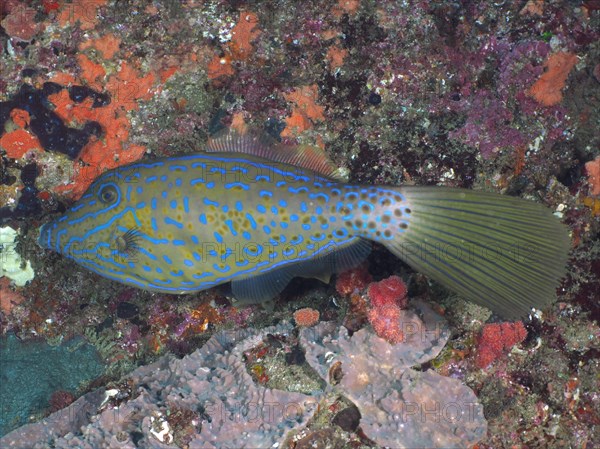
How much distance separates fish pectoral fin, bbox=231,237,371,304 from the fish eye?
3.96ft

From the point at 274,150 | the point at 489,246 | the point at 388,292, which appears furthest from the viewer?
the point at 274,150

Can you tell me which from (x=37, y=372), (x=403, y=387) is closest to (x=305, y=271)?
(x=403, y=387)

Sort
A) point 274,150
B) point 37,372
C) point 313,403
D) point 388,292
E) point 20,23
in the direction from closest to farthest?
point 313,403
point 388,292
point 274,150
point 20,23
point 37,372

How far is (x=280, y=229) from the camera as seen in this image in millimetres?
3797

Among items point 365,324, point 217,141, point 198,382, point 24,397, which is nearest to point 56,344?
point 24,397

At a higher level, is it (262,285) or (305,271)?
(305,271)

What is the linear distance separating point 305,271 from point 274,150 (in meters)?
1.00

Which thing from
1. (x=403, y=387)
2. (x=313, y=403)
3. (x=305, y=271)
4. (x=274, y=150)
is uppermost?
(x=274, y=150)

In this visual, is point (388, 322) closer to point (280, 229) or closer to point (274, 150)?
point (280, 229)

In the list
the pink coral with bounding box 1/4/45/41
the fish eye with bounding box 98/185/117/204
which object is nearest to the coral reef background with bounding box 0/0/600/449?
the pink coral with bounding box 1/4/45/41

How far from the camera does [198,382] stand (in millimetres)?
3744

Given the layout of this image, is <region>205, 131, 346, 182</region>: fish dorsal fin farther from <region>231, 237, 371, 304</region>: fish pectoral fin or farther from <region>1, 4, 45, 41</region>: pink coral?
<region>1, 4, 45, 41</region>: pink coral

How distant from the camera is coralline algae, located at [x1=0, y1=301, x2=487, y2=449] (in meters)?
3.35

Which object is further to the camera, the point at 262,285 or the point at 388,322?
the point at 262,285
